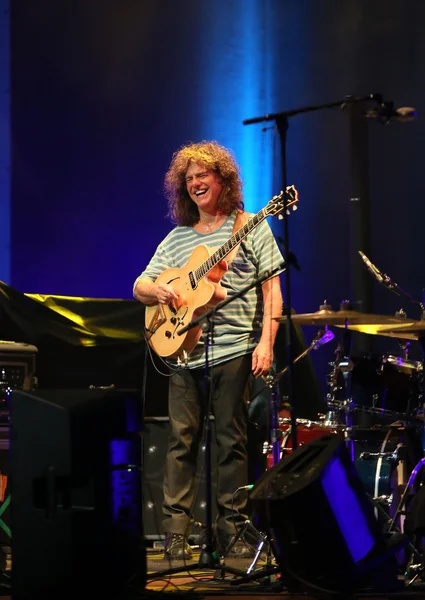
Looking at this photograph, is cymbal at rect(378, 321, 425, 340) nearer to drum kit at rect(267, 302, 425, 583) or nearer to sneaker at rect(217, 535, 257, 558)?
drum kit at rect(267, 302, 425, 583)

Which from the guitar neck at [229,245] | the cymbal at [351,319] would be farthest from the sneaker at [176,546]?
the guitar neck at [229,245]

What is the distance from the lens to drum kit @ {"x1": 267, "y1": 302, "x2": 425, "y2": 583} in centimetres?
480

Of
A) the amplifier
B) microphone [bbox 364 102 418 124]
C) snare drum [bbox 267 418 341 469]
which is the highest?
microphone [bbox 364 102 418 124]

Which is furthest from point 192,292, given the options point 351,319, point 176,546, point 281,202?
point 176,546

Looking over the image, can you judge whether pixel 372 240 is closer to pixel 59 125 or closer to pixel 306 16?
pixel 306 16

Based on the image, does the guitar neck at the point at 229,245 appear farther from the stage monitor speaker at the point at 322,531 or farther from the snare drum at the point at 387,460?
the stage monitor speaker at the point at 322,531

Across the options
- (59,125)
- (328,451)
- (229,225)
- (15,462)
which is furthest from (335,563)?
(59,125)

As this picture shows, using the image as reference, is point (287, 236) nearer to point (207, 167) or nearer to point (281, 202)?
point (281, 202)

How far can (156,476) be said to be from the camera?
577 centimetres

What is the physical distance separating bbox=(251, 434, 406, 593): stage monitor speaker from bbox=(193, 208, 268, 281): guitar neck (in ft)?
5.01

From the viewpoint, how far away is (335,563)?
344cm

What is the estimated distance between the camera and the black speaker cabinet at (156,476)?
564 centimetres

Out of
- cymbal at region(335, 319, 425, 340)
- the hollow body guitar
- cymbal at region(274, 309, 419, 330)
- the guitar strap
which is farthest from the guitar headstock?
cymbal at region(335, 319, 425, 340)

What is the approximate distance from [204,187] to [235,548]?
1948 millimetres
